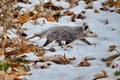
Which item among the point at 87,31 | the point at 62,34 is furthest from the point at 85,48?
the point at 87,31

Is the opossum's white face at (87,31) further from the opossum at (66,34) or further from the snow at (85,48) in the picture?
the snow at (85,48)

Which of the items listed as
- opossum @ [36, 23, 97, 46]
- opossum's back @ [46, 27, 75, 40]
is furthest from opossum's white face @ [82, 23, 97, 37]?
opossum's back @ [46, 27, 75, 40]

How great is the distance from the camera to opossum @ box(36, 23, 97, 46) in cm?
787

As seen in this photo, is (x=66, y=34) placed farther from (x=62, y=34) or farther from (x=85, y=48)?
(x=85, y=48)

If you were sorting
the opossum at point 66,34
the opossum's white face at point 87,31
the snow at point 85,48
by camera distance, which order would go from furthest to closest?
the opossum's white face at point 87,31, the opossum at point 66,34, the snow at point 85,48

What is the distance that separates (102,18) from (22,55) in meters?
2.78

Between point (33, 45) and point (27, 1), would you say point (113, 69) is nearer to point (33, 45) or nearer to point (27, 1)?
point (33, 45)

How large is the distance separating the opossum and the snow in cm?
9

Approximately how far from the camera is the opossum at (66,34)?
787cm

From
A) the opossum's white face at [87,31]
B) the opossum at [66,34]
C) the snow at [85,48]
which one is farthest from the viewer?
the opossum's white face at [87,31]

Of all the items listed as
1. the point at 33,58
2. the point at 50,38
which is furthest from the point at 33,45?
the point at 33,58

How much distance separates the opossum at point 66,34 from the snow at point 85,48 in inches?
3.6

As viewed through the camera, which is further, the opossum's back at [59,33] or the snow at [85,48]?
the opossum's back at [59,33]

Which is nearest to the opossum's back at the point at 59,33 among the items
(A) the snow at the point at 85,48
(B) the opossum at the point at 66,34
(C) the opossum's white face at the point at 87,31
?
(B) the opossum at the point at 66,34
